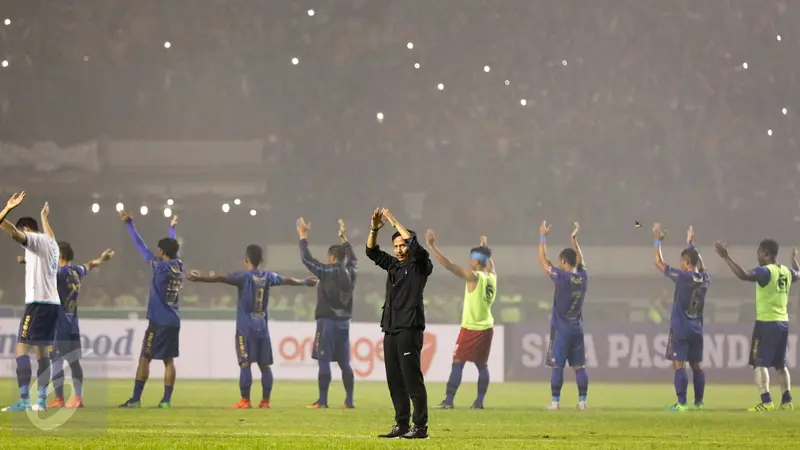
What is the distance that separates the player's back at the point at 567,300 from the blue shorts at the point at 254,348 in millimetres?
4454

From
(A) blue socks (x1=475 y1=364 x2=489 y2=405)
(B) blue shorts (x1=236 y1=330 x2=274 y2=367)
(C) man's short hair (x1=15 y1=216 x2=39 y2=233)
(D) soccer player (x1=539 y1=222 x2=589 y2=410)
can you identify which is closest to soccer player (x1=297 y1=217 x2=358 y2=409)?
(B) blue shorts (x1=236 y1=330 x2=274 y2=367)

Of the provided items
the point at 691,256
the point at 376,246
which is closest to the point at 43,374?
the point at 376,246

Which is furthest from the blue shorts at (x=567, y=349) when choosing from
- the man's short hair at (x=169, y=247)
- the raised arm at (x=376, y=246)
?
the raised arm at (x=376, y=246)

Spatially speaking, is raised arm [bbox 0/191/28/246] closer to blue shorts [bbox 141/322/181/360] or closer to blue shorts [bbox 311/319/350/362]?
blue shorts [bbox 141/322/181/360]

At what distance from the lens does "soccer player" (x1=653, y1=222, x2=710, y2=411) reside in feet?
62.5

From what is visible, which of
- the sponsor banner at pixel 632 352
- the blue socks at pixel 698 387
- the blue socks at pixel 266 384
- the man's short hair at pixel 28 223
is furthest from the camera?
the sponsor banner at pixel 632 352

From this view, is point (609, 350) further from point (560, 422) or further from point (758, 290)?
point (560, 422)

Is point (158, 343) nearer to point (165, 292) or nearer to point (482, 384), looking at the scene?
point (165, 292)

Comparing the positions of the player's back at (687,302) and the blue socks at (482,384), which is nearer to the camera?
the blue socks at (482,384)

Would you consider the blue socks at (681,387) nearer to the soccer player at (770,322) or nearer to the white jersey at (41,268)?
the soccer player at (770,322)

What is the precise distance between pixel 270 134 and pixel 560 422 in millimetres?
27976

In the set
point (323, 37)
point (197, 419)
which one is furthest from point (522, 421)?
point (323, 37)

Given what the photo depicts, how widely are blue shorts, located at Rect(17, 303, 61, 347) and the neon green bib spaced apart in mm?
10583

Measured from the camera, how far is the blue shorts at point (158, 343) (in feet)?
57.2
